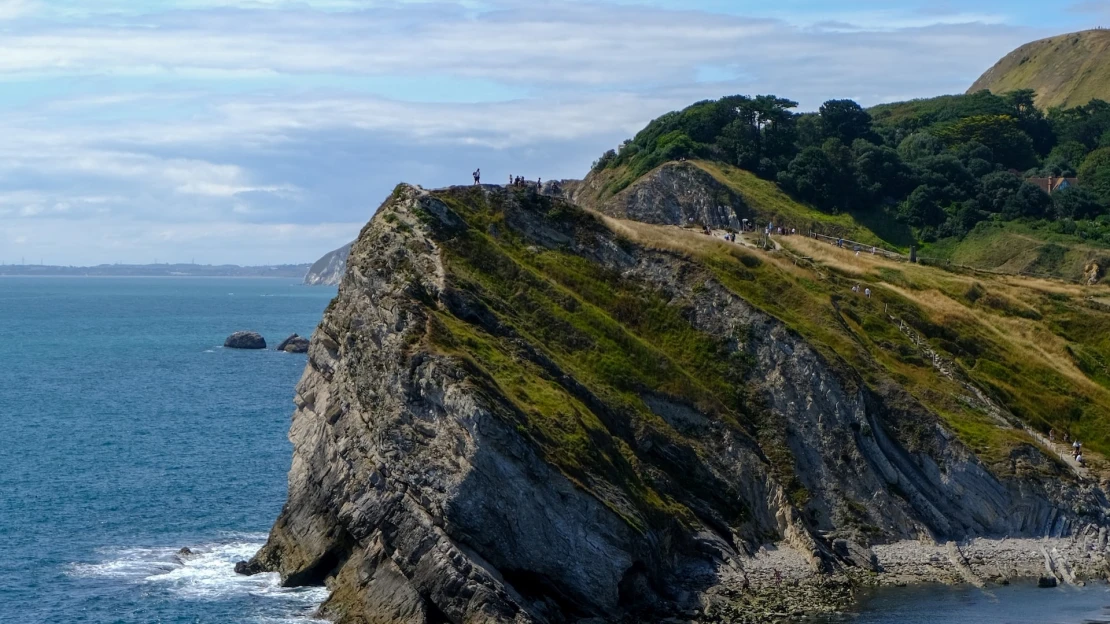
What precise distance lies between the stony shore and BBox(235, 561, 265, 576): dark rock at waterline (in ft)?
70.4

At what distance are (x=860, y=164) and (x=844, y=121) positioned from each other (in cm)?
1359

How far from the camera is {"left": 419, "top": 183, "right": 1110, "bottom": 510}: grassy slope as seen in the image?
62812mm

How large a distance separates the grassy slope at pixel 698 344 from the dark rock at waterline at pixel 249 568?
46.3 ft

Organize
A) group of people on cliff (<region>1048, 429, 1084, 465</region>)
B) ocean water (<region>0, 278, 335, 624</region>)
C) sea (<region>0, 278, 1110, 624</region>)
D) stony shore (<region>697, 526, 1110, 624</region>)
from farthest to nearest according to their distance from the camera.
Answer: group of people on cliff (<region>1048, 429, 1084, 465</region>)
ocean water (<region>0, 278, 335, 624</region>)
stony shore (<region>697, 526, 1110, 624</region>)
sea (<region>0, 278, 1110, 624</region>)

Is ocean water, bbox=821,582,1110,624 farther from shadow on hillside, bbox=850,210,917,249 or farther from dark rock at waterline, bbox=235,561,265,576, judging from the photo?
shadow on hillside, bbox=850,210,917,249

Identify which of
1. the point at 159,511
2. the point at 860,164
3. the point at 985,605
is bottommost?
the point at 985,605

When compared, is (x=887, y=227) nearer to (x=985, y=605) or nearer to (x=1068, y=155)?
(x=1068, y=155)

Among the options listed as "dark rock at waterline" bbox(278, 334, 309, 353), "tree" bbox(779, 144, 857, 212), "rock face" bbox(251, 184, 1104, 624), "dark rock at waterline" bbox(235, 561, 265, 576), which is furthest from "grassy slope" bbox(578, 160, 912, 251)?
"dark rock at waterline" bbox(235, 561, 265, 576)

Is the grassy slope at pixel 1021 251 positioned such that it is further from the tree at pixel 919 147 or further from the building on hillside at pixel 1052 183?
the tree at pixel 919 147

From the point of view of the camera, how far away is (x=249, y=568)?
62.8m

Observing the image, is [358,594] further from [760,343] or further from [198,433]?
[198,433]

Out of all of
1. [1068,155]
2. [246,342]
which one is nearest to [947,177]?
[1068,155]

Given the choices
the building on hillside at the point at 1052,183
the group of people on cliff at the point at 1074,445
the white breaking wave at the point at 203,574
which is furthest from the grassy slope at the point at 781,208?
the white breaking wave at the point at 203,574

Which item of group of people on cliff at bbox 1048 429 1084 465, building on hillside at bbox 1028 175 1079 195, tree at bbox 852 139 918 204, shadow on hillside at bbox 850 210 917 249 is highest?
Result: tree at bbox 852 139 918 204
